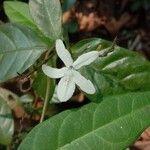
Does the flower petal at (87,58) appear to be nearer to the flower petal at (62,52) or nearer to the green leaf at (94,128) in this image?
the flower petal at (62,52)

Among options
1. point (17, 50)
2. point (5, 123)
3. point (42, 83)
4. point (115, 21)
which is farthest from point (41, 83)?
point (115, 21)

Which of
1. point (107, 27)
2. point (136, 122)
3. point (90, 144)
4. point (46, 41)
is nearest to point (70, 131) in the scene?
point (90, 144)

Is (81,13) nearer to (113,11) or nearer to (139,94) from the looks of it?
(113,11)

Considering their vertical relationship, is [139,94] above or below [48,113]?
above

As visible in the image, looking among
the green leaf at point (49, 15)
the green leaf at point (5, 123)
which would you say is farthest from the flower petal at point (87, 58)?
the green leaf at point (5, 123)

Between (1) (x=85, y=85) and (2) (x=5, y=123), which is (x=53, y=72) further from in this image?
(2) (x=5, y=123)
